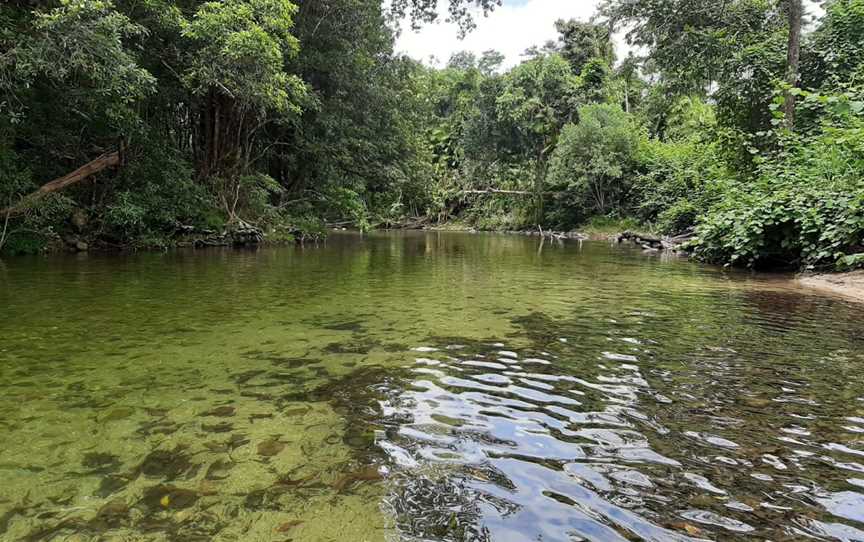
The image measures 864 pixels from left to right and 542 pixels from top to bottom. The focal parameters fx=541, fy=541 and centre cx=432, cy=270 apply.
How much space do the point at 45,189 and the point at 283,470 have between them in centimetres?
1415

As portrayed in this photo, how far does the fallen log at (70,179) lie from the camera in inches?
504

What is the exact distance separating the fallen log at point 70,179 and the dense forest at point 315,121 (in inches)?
2.4

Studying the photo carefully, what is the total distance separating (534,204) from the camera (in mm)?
40562

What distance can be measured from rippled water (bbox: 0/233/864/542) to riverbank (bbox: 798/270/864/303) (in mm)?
2488

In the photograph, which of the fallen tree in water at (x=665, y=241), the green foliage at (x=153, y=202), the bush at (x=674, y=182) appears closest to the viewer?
the green foliage at (x=153, y=202)

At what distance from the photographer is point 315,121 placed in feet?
68.1

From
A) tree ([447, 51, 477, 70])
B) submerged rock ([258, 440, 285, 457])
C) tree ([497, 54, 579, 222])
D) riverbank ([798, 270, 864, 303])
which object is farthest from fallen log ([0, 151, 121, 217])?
tree ([447, 51, 477, 70])

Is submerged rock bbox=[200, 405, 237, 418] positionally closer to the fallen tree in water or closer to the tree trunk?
the tree trunk

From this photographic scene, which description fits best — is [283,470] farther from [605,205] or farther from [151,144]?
[605,205]

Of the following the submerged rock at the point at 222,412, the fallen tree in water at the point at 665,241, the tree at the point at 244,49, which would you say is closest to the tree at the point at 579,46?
the fallen tree in water at the point at 665,241

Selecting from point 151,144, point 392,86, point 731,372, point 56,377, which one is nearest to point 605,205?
point 392,86

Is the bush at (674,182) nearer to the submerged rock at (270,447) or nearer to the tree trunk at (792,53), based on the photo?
the tree trunk at (792,53)

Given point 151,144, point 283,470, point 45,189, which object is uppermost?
point 151,144

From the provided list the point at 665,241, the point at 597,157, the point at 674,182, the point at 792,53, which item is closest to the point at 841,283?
the point at 792,53
